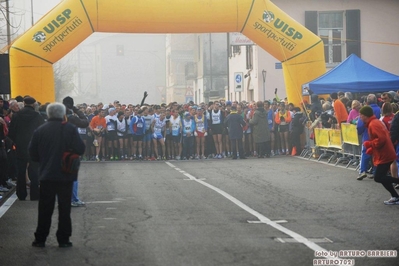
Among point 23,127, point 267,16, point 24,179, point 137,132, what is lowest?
point 24,179

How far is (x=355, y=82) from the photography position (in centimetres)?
2569

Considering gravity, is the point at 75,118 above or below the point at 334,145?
above

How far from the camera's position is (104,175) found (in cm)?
2162

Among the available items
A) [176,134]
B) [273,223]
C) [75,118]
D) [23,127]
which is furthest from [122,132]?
[273,223]

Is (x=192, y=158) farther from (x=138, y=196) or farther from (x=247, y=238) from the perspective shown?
(x=247, y=238)

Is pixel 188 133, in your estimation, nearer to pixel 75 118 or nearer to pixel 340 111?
pixel 340 111

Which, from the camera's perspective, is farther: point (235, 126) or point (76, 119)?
point (235, 126)

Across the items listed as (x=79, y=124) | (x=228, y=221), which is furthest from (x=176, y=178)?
(x=228, y=221)

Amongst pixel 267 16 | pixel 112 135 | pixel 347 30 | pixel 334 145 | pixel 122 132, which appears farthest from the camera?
pixel 347 30

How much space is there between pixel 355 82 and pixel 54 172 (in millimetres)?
16919

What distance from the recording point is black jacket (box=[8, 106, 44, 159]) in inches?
615

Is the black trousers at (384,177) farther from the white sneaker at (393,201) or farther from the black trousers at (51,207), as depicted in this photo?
the black trousers at (51,207)

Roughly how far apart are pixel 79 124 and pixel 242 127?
638 inches

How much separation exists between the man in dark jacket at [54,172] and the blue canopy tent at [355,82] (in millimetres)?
15830
